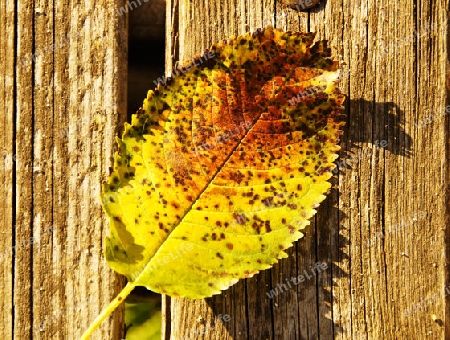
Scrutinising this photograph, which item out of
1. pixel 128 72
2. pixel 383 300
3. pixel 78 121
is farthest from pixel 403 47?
pixel 78 121

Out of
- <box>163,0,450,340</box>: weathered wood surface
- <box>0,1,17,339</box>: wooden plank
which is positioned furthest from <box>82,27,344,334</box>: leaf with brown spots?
<box>0,1,17,339</box>: wooden plank

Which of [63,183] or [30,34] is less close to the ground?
[30,34]

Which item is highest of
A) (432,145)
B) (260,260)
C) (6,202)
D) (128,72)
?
(128,72)

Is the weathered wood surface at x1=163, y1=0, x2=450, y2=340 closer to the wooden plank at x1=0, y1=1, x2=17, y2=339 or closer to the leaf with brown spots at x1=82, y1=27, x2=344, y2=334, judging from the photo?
the leaf with brown spots at x1=82, y1=27, x2=344, y2=334

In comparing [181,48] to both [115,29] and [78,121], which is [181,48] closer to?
[115,29]

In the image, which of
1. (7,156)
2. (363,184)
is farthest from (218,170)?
(7,156)

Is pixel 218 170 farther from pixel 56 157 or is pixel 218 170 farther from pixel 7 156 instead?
pixel 7 156

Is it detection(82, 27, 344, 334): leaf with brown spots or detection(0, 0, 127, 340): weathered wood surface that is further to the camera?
detection(0, 0, 127, 340): weathered wood surface
